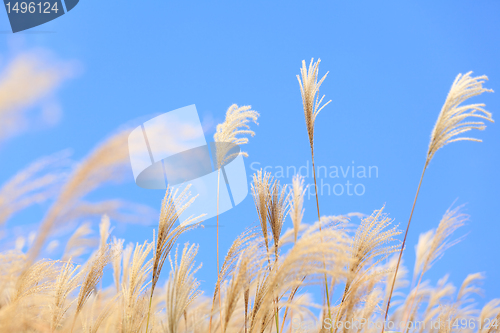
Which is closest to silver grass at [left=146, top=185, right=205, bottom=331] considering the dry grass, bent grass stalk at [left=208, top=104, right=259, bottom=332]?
the dry grass

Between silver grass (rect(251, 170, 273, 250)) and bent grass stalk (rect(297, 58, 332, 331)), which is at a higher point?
bent grass stalk (rect(297, 58, 332, 331))

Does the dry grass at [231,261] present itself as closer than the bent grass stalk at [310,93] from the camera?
Yes

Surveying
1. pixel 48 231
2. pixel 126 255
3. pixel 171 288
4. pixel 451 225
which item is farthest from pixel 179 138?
pixel 126 255

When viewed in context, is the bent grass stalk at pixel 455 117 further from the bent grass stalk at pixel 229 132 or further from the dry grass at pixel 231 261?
the bent grass stalk at pixel 229 132

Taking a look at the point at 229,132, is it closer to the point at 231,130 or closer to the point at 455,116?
the point at 231,130

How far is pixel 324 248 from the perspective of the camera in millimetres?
1395

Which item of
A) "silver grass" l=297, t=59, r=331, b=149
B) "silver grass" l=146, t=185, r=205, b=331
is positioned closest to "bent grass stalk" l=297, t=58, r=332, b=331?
"silver grass" l=297, t=59, r=331, b=149

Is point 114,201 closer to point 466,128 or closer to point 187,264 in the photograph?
point 187,264

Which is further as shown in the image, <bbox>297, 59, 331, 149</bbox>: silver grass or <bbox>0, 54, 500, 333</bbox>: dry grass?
<bbox>297, 59, 331, 149</bbox>: silver grass

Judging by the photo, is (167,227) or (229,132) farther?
(229,132)

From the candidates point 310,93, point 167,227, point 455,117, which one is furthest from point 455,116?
point 167,227

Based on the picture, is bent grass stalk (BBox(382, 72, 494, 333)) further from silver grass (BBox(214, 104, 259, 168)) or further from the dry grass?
silver grass (BBox(214, 104, 259, 168))

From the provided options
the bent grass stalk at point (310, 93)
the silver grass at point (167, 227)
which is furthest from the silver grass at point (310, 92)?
the silver grass at point (167, 227)

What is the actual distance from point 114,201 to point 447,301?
530 centimetres
